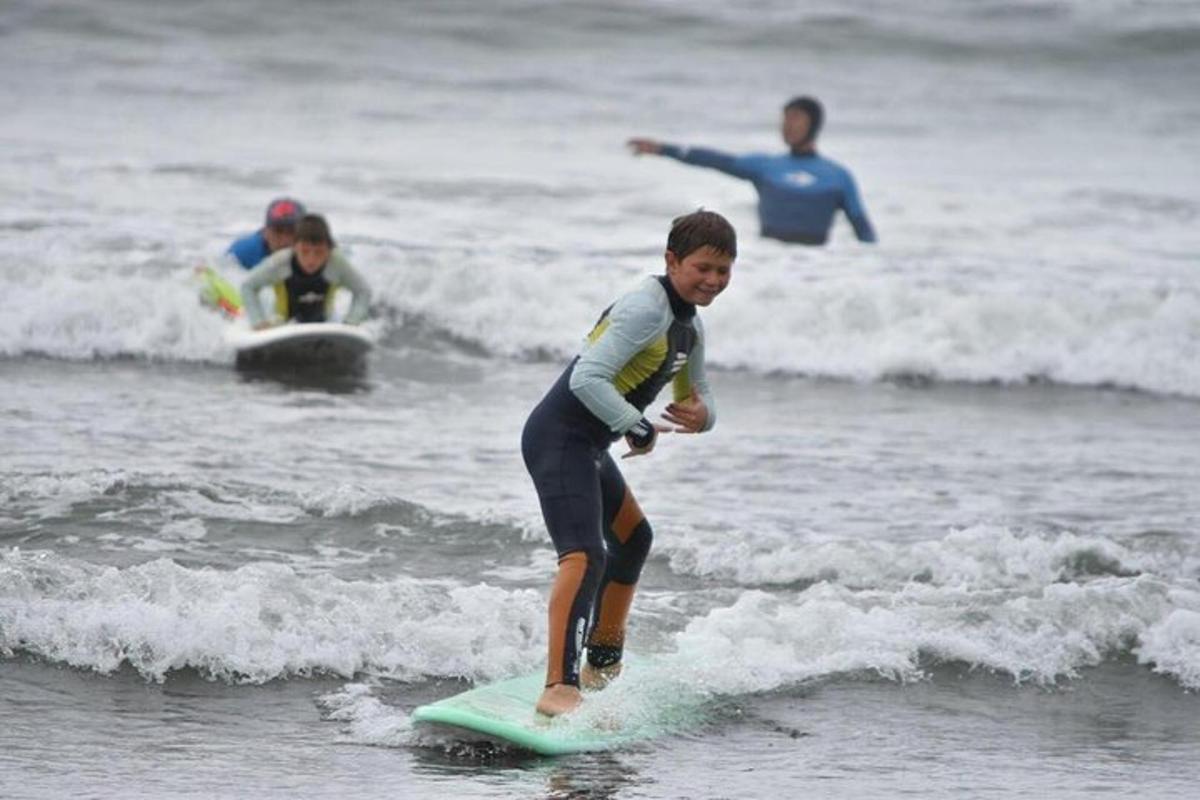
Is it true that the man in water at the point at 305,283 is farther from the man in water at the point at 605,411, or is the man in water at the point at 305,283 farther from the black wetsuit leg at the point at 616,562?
the man in water at the point at 605,411

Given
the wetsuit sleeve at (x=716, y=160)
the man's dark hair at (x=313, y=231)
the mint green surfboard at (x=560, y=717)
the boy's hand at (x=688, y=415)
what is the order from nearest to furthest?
the mint green surfboard at (x=560, y=717) < the boy's hand at (x=688, y=415) < the man's dark hair at (x=313, y=231) < the wetsuit sleeve at (x=716, y=160)

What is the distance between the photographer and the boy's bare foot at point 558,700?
22.7 feet

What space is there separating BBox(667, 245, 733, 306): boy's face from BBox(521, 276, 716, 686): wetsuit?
0.07 metres

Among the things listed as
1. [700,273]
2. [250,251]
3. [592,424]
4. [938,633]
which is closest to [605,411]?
[592,424]

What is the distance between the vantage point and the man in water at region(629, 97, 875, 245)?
1686 centimetres

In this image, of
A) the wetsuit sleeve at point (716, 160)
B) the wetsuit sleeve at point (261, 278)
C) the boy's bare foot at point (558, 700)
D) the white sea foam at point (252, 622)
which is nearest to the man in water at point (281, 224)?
A: the wetsuit sleeve at point (261, 278)

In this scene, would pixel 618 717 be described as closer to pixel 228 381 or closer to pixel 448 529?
pixel 448 529

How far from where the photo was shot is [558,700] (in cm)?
694

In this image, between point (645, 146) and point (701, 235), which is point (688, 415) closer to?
point (701, 235)

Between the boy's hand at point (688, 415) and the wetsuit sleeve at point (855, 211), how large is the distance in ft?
→ 30.6

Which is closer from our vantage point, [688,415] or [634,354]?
[634,354]

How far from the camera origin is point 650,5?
30344mm

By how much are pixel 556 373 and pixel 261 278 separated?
2388mm

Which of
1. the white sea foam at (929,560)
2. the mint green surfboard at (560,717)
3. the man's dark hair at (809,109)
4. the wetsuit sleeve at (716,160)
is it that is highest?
the man's dark hair at (809,109)
